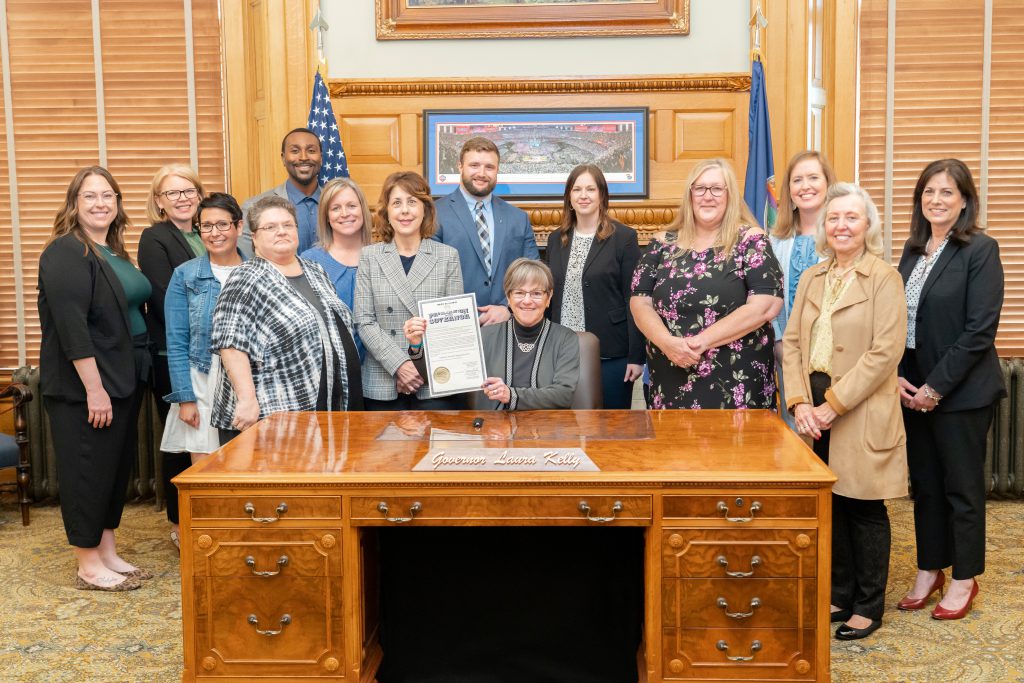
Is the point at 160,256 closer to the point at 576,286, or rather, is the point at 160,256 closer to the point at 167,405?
the point at 167,405

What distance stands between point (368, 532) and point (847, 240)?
1.90m

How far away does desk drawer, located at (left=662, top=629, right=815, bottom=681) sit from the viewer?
2.39 meters

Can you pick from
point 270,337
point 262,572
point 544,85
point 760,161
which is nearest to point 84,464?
point 270,337

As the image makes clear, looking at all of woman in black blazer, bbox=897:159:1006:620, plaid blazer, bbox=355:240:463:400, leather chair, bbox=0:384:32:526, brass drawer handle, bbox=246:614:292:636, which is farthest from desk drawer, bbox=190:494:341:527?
leather chair, bbox=0:384:32:526

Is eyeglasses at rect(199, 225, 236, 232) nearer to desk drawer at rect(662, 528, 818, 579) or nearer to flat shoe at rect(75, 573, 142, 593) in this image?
flat shoe at rect(75, 573, 142, 593)

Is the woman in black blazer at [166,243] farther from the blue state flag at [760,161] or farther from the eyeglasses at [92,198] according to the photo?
the blue state flag at [760,161]

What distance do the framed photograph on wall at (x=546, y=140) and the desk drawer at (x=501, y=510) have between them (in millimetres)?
3359

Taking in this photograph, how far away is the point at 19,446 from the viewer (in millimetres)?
4930

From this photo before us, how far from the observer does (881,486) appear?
3148mm

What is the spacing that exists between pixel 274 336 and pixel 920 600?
2.61 m

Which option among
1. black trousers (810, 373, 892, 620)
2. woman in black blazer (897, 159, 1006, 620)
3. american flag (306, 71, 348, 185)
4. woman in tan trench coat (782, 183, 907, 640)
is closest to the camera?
woman in tan trench coat (782, 183, 907, 640)

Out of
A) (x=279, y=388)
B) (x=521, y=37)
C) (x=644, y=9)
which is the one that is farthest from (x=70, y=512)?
(x=644, y=9)

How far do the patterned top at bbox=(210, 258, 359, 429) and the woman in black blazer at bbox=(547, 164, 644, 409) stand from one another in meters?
1.23

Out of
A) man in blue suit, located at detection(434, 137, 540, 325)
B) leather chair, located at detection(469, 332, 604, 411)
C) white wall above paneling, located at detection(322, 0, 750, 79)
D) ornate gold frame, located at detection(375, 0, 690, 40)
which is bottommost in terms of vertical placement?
leather chair, located at detection(469, 332, 604, 411)
